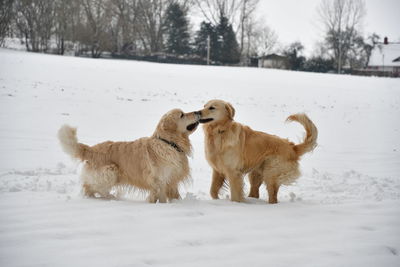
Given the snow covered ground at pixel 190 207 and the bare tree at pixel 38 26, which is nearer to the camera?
the snow covered ground at pixel 190 207

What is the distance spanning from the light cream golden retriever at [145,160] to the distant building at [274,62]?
4548cm

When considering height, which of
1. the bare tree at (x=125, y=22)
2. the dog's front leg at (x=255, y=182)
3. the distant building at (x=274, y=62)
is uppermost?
the bare tree at (x=125, y=22)

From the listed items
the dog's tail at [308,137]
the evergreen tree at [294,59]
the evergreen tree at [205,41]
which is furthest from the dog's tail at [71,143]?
the evergreen tree at [205,41]

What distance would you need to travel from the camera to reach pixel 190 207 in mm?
4344

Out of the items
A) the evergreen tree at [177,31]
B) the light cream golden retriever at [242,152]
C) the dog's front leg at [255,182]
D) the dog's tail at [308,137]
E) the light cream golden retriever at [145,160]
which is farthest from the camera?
the evergreen tree at [177,31]

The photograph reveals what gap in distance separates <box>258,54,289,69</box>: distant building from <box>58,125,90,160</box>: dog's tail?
45877mm

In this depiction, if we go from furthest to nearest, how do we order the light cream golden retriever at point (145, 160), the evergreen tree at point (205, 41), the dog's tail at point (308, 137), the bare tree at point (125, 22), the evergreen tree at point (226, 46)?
1. the bare tree at point (125, 22)
2. the evergreen tree at point (226, 46)
3. the evergreen tree at point (205, 41)
4. the dog's tail at point (308, 137)
5. the light cream golden retriever at point (145, 160)

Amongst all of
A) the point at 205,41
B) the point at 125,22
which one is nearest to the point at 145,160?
the point at 205,41

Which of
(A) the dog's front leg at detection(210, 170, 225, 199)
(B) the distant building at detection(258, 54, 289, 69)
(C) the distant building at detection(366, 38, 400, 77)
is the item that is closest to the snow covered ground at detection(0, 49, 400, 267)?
(A) the dog's front leg at detection(210, 170, 225, 199)

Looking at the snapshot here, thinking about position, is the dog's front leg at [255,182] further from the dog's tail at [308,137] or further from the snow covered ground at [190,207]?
the dog's tail at [308,137]

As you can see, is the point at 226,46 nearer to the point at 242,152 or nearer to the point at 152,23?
the point at 152,23

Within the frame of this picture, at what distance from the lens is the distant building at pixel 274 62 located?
49031mm

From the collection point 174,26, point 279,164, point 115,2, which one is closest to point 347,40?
point 174,26

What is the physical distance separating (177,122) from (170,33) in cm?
5035
